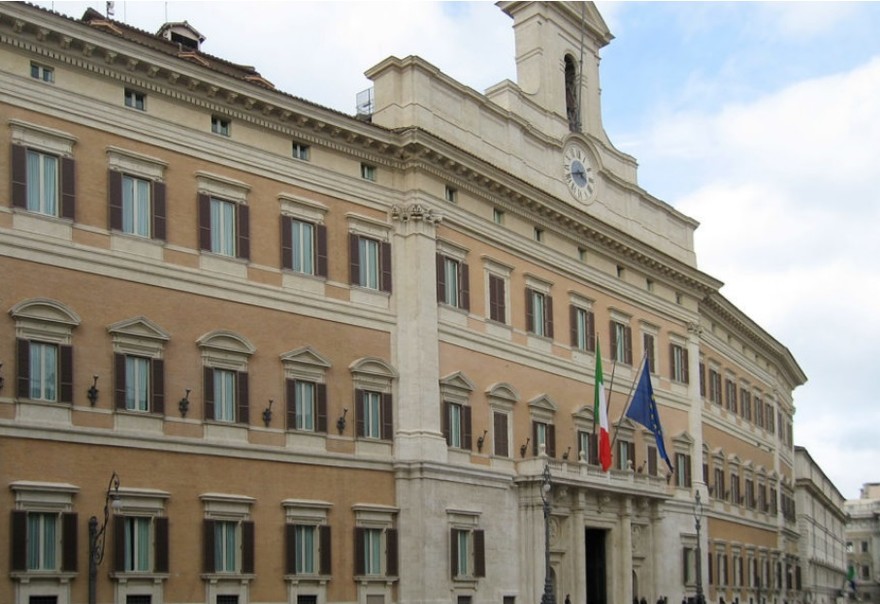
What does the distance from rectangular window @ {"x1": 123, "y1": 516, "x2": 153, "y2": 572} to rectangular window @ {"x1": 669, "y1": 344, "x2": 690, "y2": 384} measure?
28.7m

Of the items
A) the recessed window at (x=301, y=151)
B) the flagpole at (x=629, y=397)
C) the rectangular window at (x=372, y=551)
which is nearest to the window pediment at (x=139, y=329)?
the recessed window at (x=301, y=151)

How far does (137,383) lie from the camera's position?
31438mm

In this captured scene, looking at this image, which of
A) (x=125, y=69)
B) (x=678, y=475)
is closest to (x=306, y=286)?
(x=125, y=69)

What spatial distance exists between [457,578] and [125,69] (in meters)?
17.7

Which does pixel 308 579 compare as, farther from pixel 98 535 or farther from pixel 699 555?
pixel 699 555

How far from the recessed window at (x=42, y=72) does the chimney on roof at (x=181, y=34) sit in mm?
11442

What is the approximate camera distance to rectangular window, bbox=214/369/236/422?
33.2 metres

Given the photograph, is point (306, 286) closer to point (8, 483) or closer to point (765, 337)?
point (8, 483)

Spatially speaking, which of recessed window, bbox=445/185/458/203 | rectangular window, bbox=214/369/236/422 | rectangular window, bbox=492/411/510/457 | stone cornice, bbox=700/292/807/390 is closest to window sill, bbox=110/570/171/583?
rectangular window, bbox=214/369/236/422

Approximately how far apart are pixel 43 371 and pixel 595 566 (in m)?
23.7

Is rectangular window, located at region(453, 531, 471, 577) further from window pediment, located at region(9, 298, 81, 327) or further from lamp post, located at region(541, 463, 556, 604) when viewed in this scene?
window pediment, located at region(9, 298, 81, 327)

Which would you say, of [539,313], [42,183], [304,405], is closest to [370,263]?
[304,405]

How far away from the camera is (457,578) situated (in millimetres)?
38500

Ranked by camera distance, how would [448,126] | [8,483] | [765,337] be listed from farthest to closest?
[765,337]
[448,126]
[8,483]
